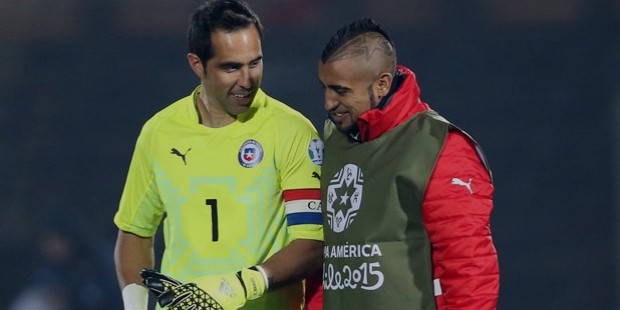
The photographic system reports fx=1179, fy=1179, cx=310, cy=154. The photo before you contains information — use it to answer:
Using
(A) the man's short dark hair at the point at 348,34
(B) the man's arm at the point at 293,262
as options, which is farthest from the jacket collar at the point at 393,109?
(B) the man's arm at the point at 293,262

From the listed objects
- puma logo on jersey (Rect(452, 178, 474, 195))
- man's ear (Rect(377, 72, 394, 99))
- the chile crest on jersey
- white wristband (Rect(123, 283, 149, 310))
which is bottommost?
white wristband (Rect(123, 283, 149, 310))

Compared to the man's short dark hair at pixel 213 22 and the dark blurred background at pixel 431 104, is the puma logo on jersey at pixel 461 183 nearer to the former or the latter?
the man's short dark hair at pixel 213 22

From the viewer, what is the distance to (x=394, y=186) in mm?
2639

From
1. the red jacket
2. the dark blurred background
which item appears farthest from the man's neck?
the dark blurred background

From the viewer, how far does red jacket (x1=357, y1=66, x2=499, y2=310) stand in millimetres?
2506

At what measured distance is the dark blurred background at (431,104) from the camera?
480 cm

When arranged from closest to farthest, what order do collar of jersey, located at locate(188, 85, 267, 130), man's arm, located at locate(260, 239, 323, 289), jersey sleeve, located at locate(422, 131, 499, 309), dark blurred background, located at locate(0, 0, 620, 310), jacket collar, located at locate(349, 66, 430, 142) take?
jersey sleeve, located at locate(422, 131, 499, 309) < jacket collar, located at locate(349, 66, 430, 142) < man's arm, located at locate(260, 239, 323, 289) < collar of jersey, located at locate(188, 85, 267, 130) < dark blurred background, located at locate(0, 0, 620, 310)

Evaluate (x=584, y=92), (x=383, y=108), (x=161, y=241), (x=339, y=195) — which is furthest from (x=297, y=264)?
(x=584, y=92)

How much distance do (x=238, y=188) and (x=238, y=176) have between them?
30 mm

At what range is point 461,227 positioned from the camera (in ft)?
8.22

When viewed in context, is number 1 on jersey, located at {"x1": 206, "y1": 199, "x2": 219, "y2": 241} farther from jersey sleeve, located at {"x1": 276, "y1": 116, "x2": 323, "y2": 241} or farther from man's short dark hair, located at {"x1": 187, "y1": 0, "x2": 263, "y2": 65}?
man's short dark hair, located at {"x1": 187, "y1": 0, "x2": 263, "y2": 65}

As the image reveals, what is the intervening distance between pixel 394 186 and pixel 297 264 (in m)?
0.37

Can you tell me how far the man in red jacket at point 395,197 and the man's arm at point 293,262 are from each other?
7 cm

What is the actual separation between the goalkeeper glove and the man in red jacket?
0.65 feet
